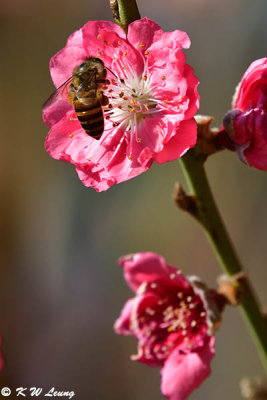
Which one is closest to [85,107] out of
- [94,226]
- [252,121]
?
[252,121]

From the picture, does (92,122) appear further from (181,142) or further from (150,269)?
(150,269)

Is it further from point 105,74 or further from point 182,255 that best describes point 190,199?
point 182,255

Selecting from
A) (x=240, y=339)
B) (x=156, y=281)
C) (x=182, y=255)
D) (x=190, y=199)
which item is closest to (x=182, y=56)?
(x=190, y=199)

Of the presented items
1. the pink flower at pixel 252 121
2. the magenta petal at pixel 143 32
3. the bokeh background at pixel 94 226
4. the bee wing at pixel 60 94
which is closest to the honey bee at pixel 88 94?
the bee wing at pixel 60 94

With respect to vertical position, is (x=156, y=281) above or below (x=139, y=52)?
below

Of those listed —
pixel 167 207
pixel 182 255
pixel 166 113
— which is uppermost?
pixel 166 113

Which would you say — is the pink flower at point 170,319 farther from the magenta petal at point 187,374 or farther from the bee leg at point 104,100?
the bee leg at point 104,100

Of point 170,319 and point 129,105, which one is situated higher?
point 129,105
